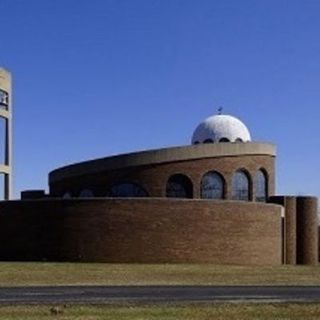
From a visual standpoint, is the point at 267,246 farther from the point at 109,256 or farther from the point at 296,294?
the point at 296,294

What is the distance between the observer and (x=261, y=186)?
5759 centimetres

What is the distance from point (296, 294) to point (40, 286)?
8.58 m

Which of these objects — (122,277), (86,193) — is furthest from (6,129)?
(122,277)

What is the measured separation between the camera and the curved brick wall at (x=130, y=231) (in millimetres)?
45906

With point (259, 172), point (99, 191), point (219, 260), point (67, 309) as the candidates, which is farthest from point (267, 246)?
point (67, 309)

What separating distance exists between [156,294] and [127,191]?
3133 cm

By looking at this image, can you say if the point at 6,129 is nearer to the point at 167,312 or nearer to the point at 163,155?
the point at 163,155

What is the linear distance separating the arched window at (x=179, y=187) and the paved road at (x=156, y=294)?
2731cm

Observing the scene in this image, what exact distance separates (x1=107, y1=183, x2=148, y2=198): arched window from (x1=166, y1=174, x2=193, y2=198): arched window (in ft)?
5.83

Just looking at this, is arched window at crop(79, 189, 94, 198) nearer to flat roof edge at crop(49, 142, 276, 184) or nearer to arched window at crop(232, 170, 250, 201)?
flat roof edge at crop(49, 142, 276, 184)

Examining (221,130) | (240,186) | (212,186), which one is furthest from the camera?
(221,130)

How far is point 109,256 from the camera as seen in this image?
4569 cm

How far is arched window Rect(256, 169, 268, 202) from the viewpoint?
Answer: 5709 cm

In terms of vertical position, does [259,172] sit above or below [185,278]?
above
